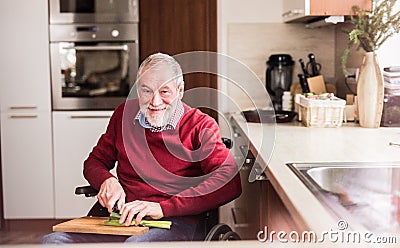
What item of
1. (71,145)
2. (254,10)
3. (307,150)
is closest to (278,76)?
(254,10)

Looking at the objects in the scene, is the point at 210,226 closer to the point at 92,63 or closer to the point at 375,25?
the point at 375,25

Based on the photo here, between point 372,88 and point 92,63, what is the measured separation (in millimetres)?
1633

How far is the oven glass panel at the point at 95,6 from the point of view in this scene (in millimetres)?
3652

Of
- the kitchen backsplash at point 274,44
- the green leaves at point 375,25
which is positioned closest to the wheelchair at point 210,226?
the green leaves at point 375,25

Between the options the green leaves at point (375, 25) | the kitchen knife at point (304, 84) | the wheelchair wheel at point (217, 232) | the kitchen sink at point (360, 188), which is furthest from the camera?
the kitchen knife at point (304, 84)

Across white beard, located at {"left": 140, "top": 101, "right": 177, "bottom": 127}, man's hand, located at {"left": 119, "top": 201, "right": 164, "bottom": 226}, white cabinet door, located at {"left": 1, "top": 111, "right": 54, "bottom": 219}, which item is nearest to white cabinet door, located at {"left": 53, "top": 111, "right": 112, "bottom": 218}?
white cabinet door, located at {"left": 1, "top": 111, "right": 54, "bottom": 219}

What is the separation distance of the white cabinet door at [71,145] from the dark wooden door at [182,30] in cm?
44

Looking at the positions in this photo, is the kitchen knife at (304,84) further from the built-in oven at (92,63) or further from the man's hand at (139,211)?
the man's hand at (139,211)

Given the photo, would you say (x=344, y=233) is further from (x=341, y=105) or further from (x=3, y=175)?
(x=3, y=175)

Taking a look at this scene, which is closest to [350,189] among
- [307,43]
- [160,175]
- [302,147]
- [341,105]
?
[302,147]

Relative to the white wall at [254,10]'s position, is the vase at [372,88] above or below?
below

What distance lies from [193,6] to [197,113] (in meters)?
1.57

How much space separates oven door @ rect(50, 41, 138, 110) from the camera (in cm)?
367

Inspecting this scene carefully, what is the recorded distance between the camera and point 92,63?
3.71 meters
